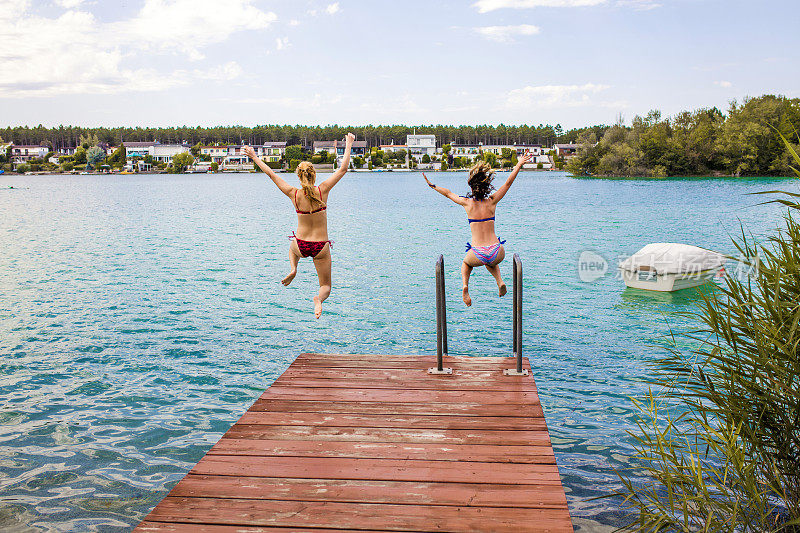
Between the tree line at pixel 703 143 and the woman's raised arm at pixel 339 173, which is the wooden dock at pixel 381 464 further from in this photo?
the tree line at pixel 703 143

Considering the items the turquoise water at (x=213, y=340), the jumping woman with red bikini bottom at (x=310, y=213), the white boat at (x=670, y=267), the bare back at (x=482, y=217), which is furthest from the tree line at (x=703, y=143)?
the jumping woman with red bikini bottom at (x=310, y=213)

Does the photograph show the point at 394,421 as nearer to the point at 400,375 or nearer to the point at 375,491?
the point at 375,491

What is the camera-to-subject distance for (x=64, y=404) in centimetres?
1170

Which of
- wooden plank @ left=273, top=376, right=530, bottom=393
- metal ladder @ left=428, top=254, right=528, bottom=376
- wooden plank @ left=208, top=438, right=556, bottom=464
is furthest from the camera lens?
metal ladder @ left=428, top=254, right=528, bottom=376

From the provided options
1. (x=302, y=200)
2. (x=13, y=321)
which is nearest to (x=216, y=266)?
(x=13, y=321)

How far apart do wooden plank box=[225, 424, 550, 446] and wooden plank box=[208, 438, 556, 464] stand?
94 millimetres

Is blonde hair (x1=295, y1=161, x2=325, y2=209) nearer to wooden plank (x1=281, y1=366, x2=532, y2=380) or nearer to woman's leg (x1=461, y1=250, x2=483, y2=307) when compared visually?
wooden plank (x1=281, y1=366, x2=532, y2=380)

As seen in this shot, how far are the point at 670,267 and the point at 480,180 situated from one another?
1579 cm

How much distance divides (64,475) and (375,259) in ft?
84.4

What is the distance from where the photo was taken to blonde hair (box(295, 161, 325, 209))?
6795 mm

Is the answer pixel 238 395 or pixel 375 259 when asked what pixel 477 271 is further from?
pixel 238 395

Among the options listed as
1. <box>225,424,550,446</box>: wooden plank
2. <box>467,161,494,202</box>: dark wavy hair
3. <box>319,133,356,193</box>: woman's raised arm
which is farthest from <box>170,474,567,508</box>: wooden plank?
<box>467,161,494,202</box>: dark wavy hair

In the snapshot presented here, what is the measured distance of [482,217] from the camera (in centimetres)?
857

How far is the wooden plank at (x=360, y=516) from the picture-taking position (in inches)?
171
